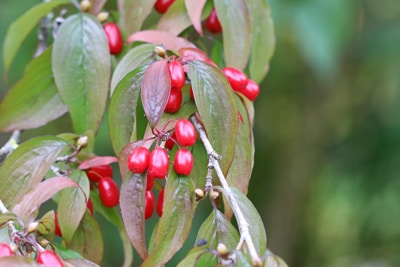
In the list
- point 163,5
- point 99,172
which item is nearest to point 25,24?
point 163,5

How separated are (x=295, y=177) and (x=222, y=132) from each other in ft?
7.18

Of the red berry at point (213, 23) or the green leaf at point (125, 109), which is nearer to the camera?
the green leaf at point (125, 109)

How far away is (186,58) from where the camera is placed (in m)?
0.91

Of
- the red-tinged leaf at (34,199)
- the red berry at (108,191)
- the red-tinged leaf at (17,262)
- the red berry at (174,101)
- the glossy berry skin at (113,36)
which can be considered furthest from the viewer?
the glossy berry skin at (113,36)

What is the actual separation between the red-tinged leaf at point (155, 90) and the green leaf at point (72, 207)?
0.14 m

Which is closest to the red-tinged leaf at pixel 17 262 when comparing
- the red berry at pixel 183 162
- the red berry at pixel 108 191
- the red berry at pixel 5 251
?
the red berry at pixel 5 251

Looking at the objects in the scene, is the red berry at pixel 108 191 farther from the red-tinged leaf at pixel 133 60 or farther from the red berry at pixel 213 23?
the red berry at pixel 213 23

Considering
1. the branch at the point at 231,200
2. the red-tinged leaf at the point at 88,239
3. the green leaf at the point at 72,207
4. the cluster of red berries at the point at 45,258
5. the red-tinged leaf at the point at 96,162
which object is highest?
the cluster of red berries at the point at 45,258

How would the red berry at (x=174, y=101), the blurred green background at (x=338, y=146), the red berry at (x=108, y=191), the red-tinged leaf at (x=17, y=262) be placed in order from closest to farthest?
the red-tinged leaf at (x=17, y=262) → the red berry at (x=174, y=101) → the red berry at (x=108, y=191) → the blurred green background at (x=338, y=146)

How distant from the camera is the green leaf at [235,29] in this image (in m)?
1.06

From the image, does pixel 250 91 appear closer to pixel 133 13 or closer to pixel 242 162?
pixel 242 162

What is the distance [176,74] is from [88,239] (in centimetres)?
28

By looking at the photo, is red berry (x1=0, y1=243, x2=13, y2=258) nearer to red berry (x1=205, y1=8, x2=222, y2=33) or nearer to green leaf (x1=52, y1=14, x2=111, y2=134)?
green leaf (x1=52, y1=14, x2=111, y2=134)

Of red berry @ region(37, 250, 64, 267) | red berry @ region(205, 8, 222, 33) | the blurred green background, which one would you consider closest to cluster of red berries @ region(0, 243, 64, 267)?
red berry @ region(37, 250, 64, 267)
